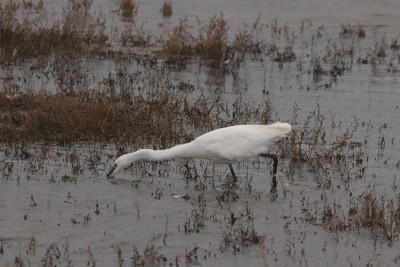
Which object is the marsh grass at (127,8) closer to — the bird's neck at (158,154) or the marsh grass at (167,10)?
the marsh grass at (167,10)

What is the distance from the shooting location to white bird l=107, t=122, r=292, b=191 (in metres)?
8.87

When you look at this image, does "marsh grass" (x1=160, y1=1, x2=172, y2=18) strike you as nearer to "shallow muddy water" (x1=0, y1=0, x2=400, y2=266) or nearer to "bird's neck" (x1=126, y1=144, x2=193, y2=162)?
"shallow muddy water" (x1=0, y1=0, x2=400, y2=266)

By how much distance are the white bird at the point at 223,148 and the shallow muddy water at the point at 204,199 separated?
239 millimetres

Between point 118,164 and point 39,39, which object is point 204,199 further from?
point 39,39

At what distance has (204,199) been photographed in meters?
8.40

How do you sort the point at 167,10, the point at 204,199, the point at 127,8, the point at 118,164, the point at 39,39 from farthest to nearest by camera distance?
1. the point at 167,10
2. the point at 127,8
3. the point at 39,39
4. the point at 118,164
5. the point at 204,199

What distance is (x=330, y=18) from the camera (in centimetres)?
2156

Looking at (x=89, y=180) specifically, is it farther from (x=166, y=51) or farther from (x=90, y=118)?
(x=166, y=51)

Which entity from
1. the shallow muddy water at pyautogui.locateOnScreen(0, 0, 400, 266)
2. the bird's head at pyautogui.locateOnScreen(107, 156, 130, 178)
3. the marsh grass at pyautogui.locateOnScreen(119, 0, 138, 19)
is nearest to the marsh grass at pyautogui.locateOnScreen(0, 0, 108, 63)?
the shallow muddy water at pyautogui.locateOnScreen(0, 0, 400, 266)

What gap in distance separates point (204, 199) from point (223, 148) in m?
0.67

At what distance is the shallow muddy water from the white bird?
24 centimetres

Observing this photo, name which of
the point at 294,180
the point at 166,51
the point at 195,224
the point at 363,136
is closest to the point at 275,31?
the point at 166,51

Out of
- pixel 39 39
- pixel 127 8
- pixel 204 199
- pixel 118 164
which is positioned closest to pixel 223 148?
pixel 204 199

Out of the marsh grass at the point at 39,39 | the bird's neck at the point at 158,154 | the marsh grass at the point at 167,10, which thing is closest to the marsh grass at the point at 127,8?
the marsh grass at the point at 167,10
